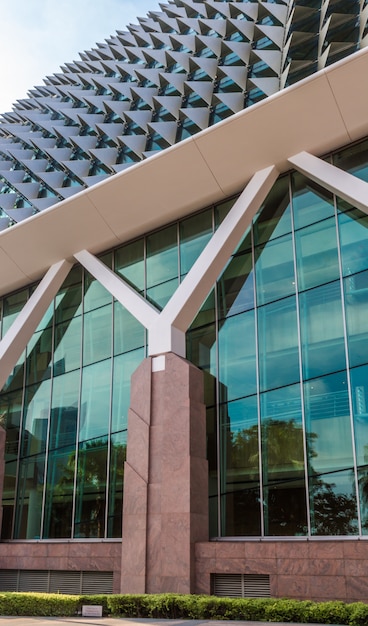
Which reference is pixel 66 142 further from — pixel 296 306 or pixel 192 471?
pixel 192 471

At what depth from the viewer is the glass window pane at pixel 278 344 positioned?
17828 millimetres

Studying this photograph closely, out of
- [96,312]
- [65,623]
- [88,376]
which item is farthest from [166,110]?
[65,623]

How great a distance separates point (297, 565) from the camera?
1459 cm

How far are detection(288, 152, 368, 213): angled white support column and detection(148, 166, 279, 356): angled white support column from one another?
1.05 meters

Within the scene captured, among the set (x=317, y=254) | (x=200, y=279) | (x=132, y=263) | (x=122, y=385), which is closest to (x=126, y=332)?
(x=122, y=385)

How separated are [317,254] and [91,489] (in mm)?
10252

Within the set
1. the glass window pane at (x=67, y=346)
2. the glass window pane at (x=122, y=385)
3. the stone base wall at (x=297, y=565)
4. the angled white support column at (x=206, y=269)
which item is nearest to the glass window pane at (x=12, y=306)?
the glass window pane at (x=67, y=346)

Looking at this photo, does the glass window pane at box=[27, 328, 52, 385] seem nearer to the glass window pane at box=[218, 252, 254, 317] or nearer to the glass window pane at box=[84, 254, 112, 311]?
the glass window pane at box=[84, 254, 112, 311]

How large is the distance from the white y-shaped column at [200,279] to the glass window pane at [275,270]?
964mm

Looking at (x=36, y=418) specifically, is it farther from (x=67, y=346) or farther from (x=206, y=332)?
(x=206, y=332)

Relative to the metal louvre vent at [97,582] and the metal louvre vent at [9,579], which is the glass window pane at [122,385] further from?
the metal louvre vent at [9,579]

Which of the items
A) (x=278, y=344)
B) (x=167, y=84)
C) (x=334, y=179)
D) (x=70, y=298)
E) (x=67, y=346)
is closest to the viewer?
(x=334, y=179)

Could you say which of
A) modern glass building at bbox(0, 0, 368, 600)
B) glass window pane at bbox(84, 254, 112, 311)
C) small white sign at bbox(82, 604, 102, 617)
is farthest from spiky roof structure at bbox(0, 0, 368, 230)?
small white sign at bbox(82, 604, 102, 617)

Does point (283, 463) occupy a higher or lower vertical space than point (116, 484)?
higher
